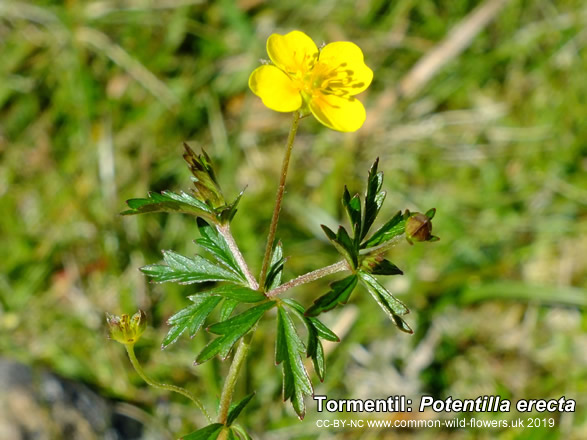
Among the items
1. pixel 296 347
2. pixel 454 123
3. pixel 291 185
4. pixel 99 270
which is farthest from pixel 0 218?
pixel 454 123

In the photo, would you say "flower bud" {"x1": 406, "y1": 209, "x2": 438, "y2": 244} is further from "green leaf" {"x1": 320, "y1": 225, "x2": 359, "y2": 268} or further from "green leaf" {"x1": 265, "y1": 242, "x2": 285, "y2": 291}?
"green leaf" {"x1": 265, "y1": 242, "x2": 285, "y2": 291}

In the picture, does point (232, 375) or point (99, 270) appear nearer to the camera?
point (232, 375)

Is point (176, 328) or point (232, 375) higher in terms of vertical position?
point (176, 328)

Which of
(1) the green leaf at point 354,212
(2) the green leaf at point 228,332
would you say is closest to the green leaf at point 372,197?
(1) the green leaf at point 354,212

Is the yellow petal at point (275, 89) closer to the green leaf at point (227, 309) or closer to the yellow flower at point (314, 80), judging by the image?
the yellow flower at point (314, 80)

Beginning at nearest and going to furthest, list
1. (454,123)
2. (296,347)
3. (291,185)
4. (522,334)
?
(296,347)
(522,334)
(291,185)
(454,123)

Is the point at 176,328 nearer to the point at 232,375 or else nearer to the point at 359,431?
the point at 232,375

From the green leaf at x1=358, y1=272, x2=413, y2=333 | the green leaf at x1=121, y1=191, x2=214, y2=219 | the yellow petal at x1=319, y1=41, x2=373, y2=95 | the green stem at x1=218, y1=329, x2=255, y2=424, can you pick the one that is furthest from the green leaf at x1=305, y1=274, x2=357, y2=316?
the yellow petal at x1=319, y1=41, x2=373, y2=95
